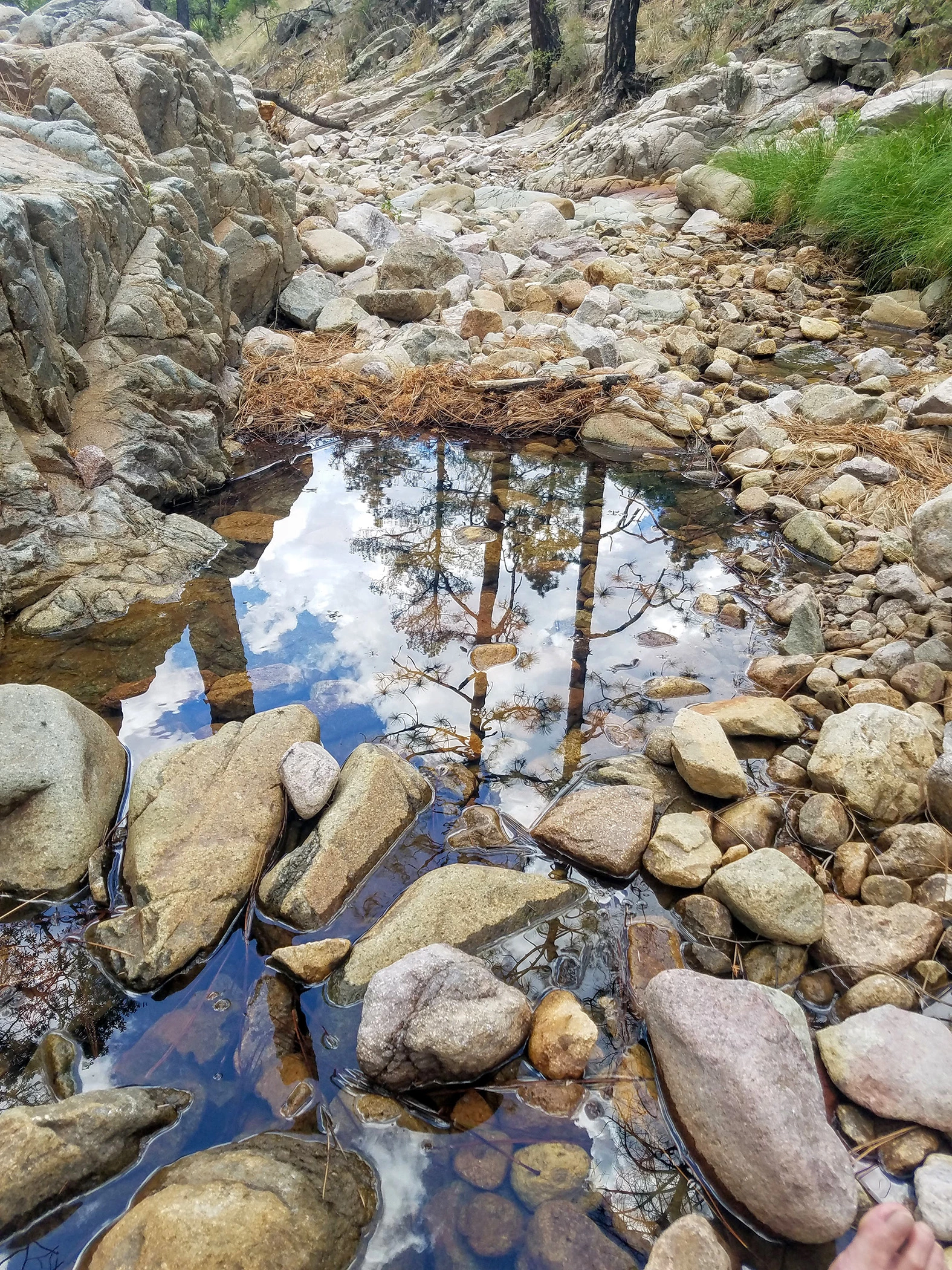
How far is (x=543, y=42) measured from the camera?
48.7 ft

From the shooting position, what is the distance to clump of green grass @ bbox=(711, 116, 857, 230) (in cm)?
718

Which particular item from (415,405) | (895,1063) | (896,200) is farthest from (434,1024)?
(896,200)

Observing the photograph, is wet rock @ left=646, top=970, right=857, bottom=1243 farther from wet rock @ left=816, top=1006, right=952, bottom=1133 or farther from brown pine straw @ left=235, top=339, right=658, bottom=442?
brown pine straw @ left=235, top=339, right=658, bottom=442

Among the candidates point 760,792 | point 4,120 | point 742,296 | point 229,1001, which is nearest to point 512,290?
point 742,296

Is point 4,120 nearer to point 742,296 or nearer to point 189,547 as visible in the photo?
point 189,547

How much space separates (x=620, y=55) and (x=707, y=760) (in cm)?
1371

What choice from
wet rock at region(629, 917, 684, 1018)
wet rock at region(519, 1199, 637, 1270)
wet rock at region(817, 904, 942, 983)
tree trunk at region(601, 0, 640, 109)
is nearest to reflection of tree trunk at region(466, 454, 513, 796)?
wet rock at region(629, 917, 684, 1018)

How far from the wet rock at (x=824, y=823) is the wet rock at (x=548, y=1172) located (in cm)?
100

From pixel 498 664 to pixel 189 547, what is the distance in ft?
5.43

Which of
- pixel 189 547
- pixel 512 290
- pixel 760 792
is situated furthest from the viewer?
pixel 512 290

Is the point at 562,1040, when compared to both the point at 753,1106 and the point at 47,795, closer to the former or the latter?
the point at 753,1106

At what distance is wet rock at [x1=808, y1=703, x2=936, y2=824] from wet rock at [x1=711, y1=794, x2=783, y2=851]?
0.18 meters

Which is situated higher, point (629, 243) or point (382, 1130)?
point (629, 243)

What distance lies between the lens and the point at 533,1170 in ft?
4.82
